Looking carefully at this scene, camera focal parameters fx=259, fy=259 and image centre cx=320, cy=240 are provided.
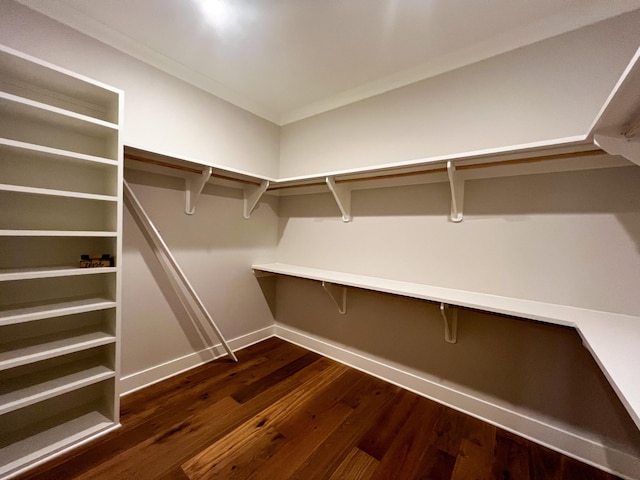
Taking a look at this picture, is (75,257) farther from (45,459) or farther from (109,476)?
(109,476)

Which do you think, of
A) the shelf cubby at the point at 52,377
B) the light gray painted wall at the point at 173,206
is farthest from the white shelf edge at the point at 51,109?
the shelf cubby at the point at 52,377

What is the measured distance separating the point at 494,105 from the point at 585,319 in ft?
4.20

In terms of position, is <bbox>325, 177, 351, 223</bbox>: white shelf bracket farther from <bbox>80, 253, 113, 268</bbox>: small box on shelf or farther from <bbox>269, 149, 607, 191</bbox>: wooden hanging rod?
<bbox>80, 253, 113, 268</bbox>: small box on shelf

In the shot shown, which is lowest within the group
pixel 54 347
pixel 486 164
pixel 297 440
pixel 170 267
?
pixel 297 440

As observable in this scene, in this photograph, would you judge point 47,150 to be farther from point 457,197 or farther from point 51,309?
point 457,197

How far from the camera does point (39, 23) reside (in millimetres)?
1392

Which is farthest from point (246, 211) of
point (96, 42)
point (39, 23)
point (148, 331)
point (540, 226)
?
point (540, 226)

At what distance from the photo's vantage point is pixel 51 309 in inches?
51.1

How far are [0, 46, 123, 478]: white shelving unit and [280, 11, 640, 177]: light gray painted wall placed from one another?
1648 mm

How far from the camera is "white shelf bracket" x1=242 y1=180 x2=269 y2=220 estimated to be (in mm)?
2355

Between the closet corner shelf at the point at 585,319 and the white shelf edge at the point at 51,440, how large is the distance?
Answer: 1.55 meters

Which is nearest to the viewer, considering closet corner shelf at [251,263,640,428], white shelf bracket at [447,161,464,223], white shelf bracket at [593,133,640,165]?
closet corner shelf at [251,263,640,428]

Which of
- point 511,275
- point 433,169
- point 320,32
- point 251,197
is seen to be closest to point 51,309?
point 251,197

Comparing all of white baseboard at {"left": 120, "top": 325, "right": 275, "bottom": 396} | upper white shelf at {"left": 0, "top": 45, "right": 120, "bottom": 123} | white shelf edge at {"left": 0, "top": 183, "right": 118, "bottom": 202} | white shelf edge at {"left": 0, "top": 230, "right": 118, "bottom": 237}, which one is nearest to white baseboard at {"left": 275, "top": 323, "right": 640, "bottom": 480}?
white baseboard at {"left": 120, "top": 325, "right": 275, "bottom": 396}
